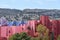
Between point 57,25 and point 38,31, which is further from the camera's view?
point 57,25

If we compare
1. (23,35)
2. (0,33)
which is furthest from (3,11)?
(23,35)

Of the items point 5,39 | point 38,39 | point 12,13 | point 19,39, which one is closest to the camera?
point 19,39

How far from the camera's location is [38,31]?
37312 millimetres

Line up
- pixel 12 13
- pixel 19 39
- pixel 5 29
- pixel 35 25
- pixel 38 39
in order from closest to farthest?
pixel 19 39 → pixel 38 39 → pixel 35 25 → pixel 5 29 → pixel 12 13

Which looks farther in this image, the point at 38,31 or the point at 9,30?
the point at 9,30

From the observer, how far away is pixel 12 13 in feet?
366

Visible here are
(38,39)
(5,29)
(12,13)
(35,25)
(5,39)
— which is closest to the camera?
(38,39)

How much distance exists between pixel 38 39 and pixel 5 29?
37.0 ft

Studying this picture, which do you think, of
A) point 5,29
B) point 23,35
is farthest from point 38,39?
point 5,29

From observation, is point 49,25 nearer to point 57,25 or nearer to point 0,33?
point 57,25

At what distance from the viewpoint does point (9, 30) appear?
141 feet

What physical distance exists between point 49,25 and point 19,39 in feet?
45.7

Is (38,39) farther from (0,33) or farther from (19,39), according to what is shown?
(0,33)

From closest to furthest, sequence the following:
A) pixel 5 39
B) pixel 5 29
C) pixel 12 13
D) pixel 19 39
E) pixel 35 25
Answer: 1. pixel 19 39
2. pixel 5 39
3. pixel 35 25
4. pixel 5 29
5. pixel 12 13
